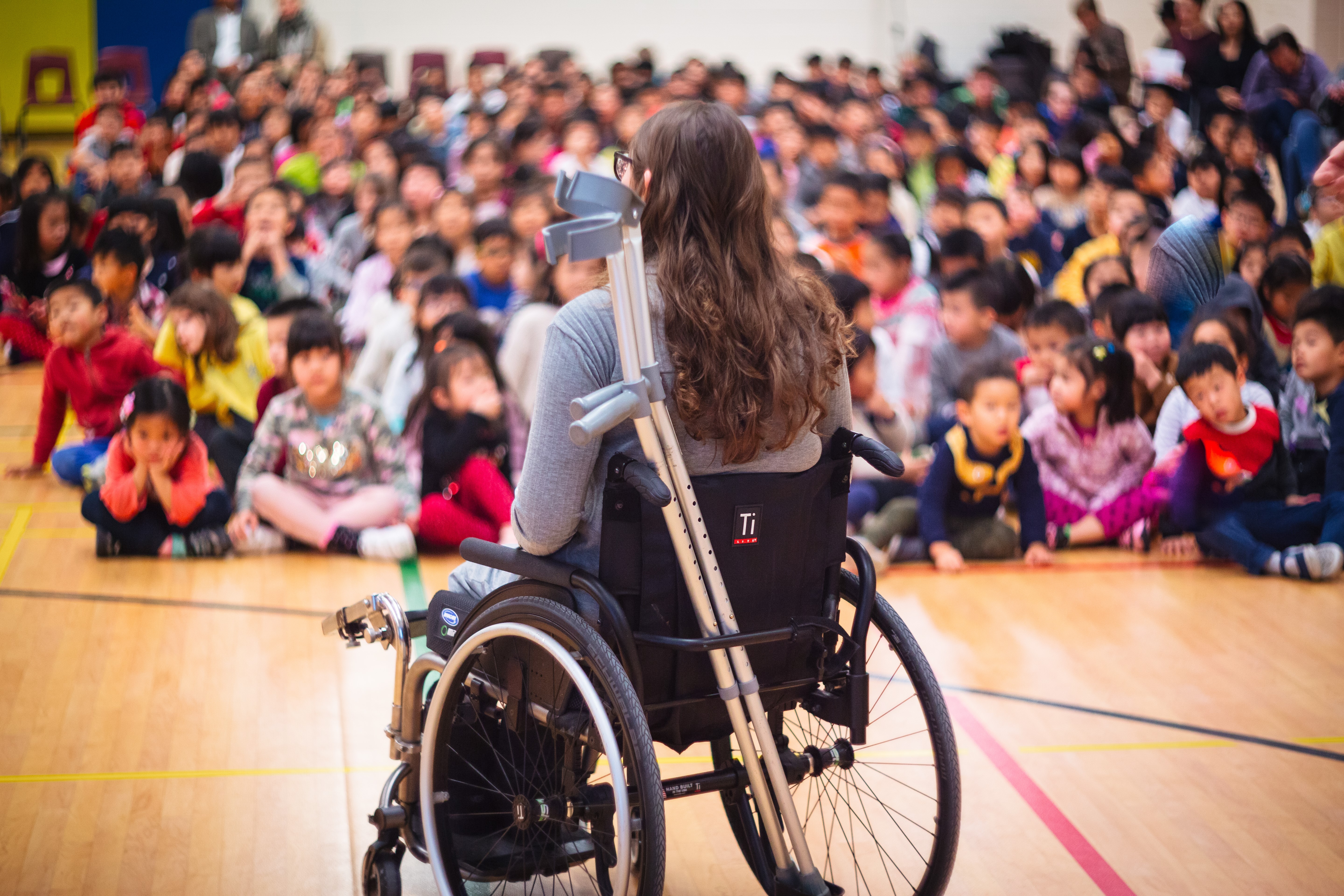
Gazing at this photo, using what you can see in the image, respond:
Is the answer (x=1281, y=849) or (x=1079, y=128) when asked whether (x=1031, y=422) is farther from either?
(x=1079, y=128)

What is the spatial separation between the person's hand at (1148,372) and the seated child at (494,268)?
227 cm

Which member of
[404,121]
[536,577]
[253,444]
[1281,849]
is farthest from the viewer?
[404,121]

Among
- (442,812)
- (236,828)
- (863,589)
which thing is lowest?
(236,828)

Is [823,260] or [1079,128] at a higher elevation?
[1079,128]

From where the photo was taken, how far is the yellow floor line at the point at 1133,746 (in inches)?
93.5

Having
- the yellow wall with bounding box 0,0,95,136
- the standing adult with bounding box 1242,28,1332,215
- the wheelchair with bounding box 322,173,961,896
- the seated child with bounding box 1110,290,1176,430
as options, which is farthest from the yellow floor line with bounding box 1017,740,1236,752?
the yellow wall with bounding box 0,0,95,136

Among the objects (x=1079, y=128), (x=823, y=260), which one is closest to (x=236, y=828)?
(x=823, y=260)

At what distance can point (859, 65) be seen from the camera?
38.7 feet

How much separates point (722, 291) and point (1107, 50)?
9.86 metres

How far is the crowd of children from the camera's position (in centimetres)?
343

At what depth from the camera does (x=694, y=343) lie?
1433 mm

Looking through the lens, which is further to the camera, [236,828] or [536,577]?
[236,828]

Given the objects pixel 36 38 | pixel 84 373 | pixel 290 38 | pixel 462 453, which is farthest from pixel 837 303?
pixel 36 38

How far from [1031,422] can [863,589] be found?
2.33 m
